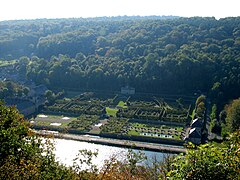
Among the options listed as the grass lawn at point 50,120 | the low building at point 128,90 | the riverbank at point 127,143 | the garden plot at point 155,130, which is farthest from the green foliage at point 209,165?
the low building at point 128,90

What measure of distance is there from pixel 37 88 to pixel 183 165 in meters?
39.2

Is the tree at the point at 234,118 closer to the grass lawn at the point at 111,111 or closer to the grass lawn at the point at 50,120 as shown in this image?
the grass lawn at the point at 111,111

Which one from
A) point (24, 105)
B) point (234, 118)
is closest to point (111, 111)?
point (24, 105)

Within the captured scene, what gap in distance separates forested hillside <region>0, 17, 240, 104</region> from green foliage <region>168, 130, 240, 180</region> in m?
34.2

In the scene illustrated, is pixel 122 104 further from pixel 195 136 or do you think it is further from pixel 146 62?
pixel 195 136

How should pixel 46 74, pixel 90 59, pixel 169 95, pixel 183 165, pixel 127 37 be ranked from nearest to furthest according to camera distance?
pixel 183 165
pixel 169 95
pixel 46 74
pixel 90 59
pixel 127 37

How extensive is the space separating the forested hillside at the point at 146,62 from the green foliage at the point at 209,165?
112 feet

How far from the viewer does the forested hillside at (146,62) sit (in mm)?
43531

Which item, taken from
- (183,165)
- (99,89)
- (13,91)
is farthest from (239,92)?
(183,165)

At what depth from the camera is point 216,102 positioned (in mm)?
38656

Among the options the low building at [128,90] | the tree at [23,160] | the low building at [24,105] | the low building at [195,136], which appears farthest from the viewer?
the low building at [128,90]

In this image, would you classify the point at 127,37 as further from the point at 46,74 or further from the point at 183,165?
the point at 183,165

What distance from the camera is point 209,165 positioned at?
6.23 meters

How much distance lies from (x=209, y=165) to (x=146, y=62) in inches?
1629
